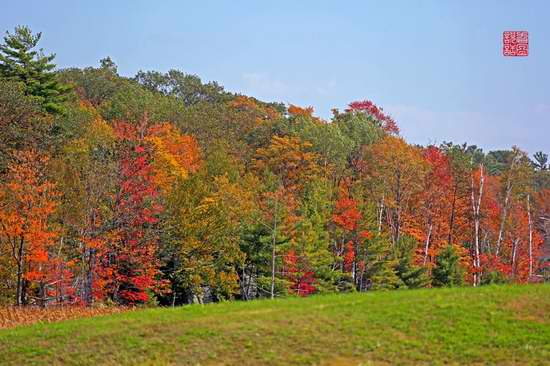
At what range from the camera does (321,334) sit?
18516 mm

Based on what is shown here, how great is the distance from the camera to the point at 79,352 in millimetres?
18328

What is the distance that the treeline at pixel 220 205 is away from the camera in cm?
3953

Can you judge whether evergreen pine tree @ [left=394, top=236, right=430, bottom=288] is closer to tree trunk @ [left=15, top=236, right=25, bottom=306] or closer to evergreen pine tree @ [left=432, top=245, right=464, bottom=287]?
evergreen pine tree @ [left=432, top=245, right=464, bottom=287]

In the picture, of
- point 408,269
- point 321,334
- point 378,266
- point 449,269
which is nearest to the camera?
point 321,334

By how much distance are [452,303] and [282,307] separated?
17.0 ft

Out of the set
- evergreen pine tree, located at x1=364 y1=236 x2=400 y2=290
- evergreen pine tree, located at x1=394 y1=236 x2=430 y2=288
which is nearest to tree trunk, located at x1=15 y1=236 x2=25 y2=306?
evergreen pine tree, located at x1=364 y1=236 x2=400 y2=290

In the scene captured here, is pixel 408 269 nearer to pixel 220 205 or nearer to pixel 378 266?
pixel 378 266

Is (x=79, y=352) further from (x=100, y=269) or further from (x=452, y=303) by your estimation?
(x=100, y=269)

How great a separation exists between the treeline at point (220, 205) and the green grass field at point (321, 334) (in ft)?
56.0

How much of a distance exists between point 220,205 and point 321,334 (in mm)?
29031

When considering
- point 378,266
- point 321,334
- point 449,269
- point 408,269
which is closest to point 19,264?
point 321,334

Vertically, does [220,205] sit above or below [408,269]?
above

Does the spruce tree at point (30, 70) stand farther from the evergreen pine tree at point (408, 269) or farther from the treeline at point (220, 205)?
the evergreen pine tree at point (408, 269)

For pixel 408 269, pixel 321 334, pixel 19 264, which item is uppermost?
pixel 19 264
